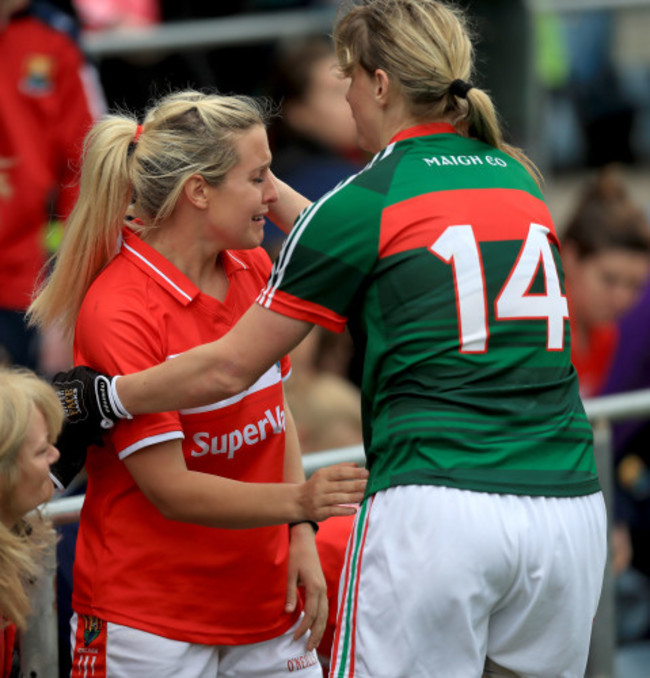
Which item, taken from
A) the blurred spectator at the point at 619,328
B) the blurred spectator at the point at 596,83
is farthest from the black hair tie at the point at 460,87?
the blurred spectator at the point at 596,83

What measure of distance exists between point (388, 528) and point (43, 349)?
380 centimetres

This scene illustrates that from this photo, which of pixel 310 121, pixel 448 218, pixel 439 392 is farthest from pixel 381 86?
pixel 310 121

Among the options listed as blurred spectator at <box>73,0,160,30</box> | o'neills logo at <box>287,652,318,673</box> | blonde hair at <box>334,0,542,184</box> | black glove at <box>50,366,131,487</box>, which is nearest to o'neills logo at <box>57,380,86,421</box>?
black glove at <box>50,366,131,487</box>

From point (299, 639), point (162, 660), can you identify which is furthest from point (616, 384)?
point (162, 660)

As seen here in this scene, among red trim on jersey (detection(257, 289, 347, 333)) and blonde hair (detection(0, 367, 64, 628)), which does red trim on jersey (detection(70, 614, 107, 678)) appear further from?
red trim on jersey (detection(257, 289, 347, 333))

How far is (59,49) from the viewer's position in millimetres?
5352

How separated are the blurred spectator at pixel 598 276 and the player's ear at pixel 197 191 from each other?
294 centimetres

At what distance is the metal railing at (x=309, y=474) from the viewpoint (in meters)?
2.85

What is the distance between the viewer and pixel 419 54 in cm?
258

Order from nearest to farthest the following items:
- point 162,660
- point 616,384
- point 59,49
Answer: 1. point 162,660
2. point 616,384
3. point 59,49

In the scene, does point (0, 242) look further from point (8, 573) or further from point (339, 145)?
point (8, 573)

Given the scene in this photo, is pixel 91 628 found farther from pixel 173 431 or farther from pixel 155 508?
pixel 173 431

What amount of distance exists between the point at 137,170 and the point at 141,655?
963 millimetres

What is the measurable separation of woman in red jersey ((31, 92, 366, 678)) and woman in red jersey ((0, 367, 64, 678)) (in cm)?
12
